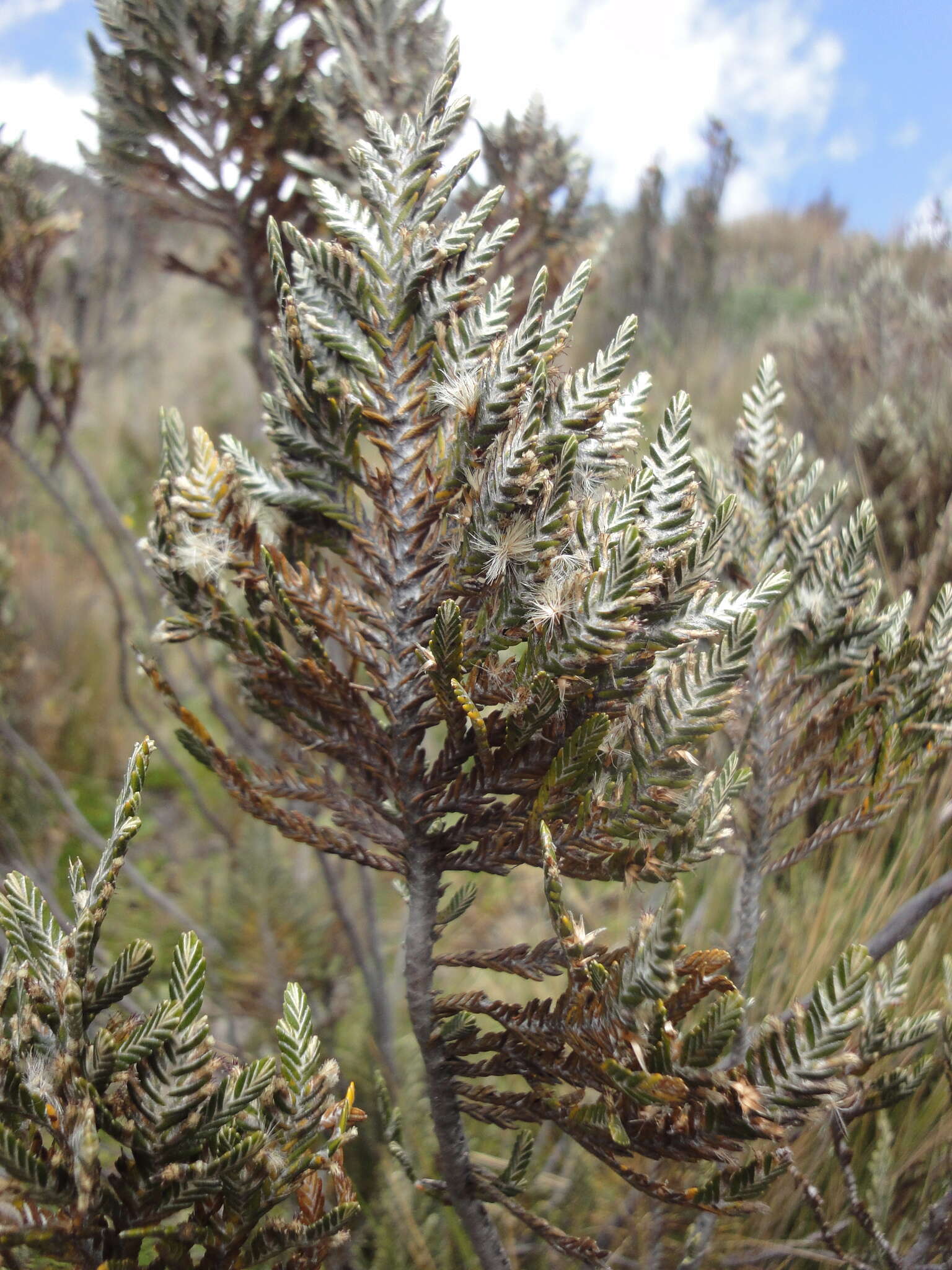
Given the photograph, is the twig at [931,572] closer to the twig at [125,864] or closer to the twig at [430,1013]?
the twig at [430,1013]

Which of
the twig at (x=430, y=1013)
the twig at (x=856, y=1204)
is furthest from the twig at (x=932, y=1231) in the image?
the twig at (x=430, y=1013)

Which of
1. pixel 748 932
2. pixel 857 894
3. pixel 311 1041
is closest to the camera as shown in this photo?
pixel 311 1041

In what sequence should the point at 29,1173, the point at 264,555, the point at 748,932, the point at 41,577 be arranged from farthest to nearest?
the point at 41,577
the point at 748,932
the point at 264,555
the point at 29,1173

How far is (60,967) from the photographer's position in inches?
→ 36.9

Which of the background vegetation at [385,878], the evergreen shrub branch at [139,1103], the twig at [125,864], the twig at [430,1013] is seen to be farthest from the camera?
the twig at [125,864]

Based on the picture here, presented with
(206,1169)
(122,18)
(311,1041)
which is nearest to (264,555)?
(311,1041)

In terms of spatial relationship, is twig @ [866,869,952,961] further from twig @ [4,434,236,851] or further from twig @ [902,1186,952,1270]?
twig @ [4,434,236,851]

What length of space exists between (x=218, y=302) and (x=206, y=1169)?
51.6ft

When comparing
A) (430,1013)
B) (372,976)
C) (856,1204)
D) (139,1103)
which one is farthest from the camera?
(372,976)

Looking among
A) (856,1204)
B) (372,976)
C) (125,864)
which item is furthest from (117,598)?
(856,1204)

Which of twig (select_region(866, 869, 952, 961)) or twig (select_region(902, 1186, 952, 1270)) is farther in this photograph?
twig (select_region(866, 869, 952, 961))

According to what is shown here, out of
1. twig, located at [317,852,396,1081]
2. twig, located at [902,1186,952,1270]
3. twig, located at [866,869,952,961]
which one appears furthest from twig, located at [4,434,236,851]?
twig, located at [902,1186,952,1270]

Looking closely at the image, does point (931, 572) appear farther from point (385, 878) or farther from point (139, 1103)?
point (385, 878)

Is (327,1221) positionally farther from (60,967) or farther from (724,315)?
(724,315)
